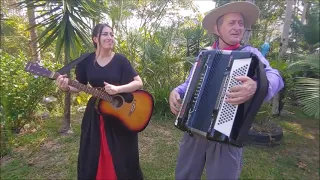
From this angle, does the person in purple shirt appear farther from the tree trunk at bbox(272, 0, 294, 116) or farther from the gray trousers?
the tree trunk at bbox(272, 0, 294, 116)

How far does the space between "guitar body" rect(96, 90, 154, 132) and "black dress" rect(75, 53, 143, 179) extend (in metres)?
0.06

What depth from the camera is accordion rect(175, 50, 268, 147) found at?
1.36 meters

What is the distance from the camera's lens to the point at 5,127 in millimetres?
2914

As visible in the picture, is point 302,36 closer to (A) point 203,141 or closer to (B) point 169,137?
(B) point 169,137

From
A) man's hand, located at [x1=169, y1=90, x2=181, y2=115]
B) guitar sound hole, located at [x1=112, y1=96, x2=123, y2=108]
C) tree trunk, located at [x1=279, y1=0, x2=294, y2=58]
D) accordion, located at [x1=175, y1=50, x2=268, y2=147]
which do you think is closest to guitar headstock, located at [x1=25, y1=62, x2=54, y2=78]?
guitar sound hole, located at [x1=112, y1=96, x2=123, y2=108]

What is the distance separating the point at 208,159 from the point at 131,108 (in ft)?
3.00

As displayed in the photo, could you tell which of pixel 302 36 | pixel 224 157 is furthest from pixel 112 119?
pixel 302 36

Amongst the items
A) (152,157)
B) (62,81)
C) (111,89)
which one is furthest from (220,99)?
(152,157)

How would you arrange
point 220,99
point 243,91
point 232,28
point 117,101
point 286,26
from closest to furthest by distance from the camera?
point 243,91 < point 220,99 < point 232,28 < point 117,101 < point 286,26

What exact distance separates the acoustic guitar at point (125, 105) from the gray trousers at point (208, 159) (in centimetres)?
62

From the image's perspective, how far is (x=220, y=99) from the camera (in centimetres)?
143

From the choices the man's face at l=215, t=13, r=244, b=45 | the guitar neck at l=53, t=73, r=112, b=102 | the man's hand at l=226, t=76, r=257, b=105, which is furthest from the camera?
the guitar neck at l=53, t=73, r=112, b=102

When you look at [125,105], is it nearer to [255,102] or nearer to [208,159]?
[208,159]

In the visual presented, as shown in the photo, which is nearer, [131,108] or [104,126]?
[104,126]
